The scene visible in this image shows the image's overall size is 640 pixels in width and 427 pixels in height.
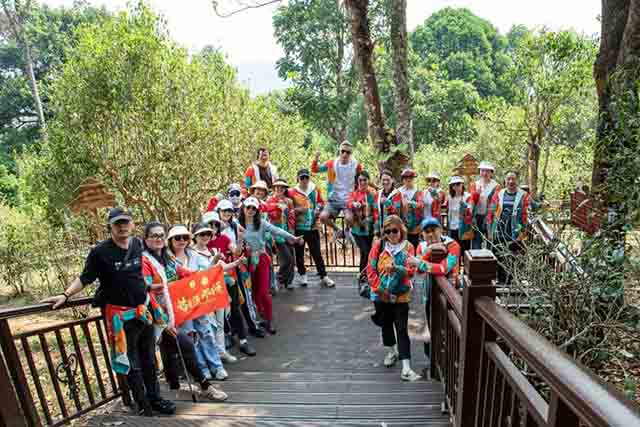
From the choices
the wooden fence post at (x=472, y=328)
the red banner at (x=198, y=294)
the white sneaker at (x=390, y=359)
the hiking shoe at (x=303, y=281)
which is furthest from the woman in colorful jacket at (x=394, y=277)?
the hiking shoe at (x=303, y=281)

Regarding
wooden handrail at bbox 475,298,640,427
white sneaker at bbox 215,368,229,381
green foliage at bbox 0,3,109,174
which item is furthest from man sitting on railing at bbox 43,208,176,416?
green foliage at bbox 0,3,109,174

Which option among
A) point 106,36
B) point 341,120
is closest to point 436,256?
point 106,36

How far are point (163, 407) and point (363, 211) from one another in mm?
3634

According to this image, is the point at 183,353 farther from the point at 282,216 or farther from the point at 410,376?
the point at 282,216

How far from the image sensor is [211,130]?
10664 millimetres

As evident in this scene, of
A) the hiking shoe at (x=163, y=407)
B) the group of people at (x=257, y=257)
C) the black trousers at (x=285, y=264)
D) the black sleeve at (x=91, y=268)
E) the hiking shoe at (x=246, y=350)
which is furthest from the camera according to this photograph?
the black trousers at (x=285, y=264)

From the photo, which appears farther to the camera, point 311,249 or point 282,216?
point 311,249

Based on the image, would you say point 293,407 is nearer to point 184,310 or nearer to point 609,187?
point 184,310

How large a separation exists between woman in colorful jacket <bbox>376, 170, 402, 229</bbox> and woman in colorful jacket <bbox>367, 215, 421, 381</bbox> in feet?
6.57

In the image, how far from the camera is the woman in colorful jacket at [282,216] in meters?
6.33

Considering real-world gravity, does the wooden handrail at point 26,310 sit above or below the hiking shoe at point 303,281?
above

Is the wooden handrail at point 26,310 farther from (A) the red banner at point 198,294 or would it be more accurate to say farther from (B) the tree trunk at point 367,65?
(B) the tree trunk at point 367,65

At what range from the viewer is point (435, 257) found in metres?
3.72

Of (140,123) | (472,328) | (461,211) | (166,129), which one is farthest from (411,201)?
(140,123)
